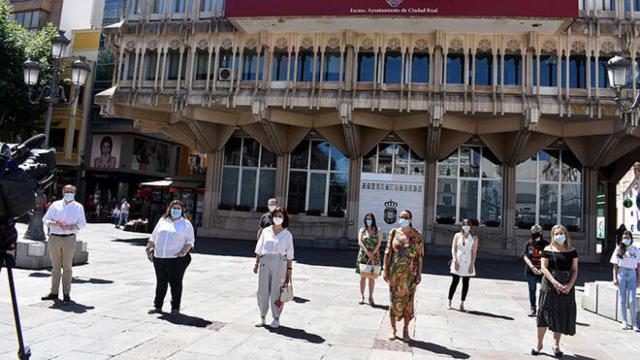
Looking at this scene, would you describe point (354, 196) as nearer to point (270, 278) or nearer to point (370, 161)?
point (370, 161)

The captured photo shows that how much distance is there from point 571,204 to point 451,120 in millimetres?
7903

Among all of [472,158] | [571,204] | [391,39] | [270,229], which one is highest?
[391,39]

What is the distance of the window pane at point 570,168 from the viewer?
22.1 meters

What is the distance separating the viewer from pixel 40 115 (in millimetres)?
28969

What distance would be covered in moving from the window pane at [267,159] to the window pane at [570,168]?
14491 mm

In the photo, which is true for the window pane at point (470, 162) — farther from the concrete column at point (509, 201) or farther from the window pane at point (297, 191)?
the window pane at point (297, 191)

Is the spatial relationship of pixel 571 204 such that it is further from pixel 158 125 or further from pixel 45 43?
pixel 45 43

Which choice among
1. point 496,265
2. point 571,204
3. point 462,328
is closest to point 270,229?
point 462,328

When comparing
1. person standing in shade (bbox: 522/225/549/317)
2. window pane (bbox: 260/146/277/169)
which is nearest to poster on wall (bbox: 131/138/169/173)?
window pane (bbox: 260/146/277/169)

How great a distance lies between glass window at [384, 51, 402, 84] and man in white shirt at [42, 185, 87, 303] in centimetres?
1536

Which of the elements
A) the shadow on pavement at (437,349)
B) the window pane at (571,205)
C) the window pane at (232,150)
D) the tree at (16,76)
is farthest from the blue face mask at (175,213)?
the tree at (16,76)

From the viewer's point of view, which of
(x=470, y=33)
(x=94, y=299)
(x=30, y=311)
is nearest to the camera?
(x=30, y=311)

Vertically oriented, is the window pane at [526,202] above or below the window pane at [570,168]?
below

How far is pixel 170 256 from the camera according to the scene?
22.8ft
